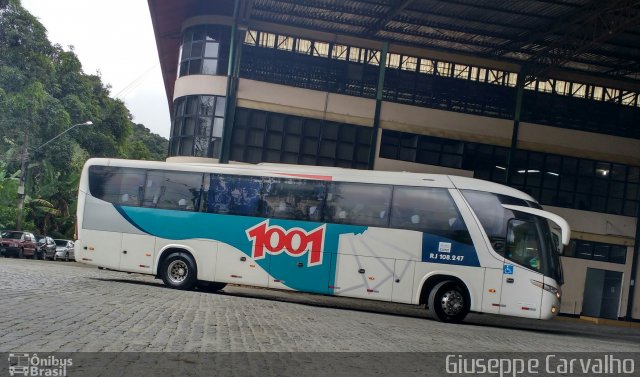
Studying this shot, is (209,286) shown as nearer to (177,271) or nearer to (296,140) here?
(177,271)

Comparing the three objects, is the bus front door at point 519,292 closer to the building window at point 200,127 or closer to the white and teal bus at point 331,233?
the white and teal bus at point 331,233

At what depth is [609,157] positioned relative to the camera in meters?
36.5

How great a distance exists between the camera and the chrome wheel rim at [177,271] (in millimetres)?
20500

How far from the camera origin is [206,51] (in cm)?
3500

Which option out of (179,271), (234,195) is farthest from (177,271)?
(234,195)

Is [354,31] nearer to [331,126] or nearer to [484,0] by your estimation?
[331,126]

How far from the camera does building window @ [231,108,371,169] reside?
1342 inches

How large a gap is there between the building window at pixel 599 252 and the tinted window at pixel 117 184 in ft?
75.3

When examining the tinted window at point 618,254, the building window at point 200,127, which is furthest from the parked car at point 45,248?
the tinted window at point 618,254

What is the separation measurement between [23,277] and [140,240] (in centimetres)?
315

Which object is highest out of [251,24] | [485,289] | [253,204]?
[251,24]

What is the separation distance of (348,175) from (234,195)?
312cm

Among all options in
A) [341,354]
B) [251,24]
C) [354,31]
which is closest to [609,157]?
[354,31]

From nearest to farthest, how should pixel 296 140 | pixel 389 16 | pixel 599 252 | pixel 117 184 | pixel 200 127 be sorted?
Answer: pixel 117 184 → pixel 389 16 → pixel 200 127 → pixel 296 140 → pixel 599 252
